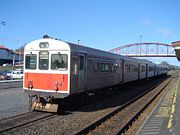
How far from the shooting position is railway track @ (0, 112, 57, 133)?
10.4 meters

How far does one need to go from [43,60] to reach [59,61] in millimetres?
878

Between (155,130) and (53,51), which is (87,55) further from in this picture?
(155,130)

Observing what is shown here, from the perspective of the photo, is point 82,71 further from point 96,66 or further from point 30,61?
point 30,61

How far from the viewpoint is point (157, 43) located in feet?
449

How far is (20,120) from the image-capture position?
11617 millimetres

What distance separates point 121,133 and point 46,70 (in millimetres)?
5024

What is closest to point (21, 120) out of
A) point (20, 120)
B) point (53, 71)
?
point (20, 120)

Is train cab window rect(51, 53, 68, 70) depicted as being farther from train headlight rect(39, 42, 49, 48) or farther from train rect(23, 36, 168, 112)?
train headlight rect(39, 42, 49, 48)

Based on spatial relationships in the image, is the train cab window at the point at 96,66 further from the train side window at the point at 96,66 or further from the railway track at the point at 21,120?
the railway track at the point at 21,120

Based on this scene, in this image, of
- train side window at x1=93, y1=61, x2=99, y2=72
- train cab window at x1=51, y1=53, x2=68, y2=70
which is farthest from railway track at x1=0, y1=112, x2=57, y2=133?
train side window at x1=93, y1=61, x2=99, y2=72

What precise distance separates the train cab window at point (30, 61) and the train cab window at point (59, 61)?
101cm

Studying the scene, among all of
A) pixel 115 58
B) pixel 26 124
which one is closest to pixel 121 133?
pixel 26 124

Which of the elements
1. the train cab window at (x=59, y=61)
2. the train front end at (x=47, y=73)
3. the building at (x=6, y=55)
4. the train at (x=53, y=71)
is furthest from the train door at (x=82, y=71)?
the building at (x=6, y=55)

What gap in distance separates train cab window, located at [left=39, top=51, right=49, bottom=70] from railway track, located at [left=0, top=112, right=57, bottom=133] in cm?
207
